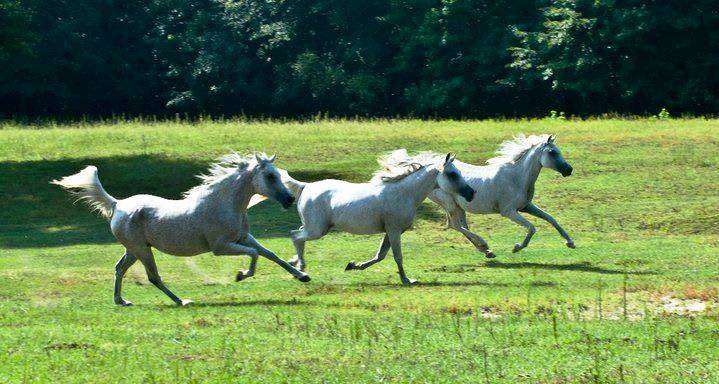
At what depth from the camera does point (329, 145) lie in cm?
3431

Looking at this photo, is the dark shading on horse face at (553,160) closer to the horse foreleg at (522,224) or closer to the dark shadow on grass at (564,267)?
the horse foreleg at (522,224)

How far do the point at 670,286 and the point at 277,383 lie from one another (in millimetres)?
7363

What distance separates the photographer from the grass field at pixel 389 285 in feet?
36.2

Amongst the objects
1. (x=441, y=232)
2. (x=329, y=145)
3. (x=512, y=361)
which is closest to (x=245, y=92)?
(x=329, y=145)

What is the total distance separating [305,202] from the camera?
18.0m

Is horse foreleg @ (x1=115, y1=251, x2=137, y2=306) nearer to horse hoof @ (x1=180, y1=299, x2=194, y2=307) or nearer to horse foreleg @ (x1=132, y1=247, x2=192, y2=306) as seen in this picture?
horse foreleg @ (x1=132, y1=247, x2=192, y2=306)

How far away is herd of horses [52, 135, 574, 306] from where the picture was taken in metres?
15.4

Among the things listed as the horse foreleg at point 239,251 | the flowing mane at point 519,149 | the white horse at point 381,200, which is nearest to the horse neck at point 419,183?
the white horse at point 381,200

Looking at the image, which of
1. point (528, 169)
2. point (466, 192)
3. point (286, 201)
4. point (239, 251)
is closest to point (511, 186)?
point (528, 169)

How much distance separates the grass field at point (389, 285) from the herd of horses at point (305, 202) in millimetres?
653

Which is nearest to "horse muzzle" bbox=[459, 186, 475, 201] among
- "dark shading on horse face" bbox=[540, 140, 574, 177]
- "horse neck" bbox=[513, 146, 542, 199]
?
"horse neck" bbox=[513, 146, 542, 199]

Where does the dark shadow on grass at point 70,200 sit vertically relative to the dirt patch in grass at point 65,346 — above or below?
below

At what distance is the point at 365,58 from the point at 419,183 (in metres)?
39.2

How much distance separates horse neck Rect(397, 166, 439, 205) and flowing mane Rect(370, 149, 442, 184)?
0.08m
